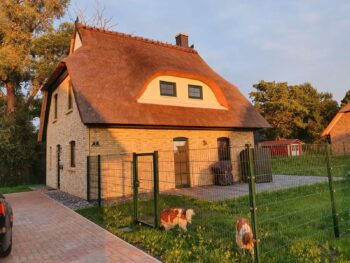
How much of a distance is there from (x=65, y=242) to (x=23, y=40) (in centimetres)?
2143

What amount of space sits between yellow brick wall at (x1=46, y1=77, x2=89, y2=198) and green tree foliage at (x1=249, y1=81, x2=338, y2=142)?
36.1 m

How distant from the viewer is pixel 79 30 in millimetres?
13953

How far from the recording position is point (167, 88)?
13.6m

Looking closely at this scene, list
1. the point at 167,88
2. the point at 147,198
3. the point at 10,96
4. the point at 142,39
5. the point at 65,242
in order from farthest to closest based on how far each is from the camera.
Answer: the point at 10,96 → the point at 142,39 → the point at 167,88 → the point at 147,198 → the point at 65,242

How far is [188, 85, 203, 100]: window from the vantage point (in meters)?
14.4

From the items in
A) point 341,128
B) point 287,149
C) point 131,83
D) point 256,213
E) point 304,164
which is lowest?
point 256,213

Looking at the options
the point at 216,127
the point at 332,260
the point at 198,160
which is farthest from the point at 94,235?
the point at 216,127

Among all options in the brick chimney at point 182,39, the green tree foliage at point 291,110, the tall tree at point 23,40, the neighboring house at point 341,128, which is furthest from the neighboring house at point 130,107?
the green tree foliage at point 291,110

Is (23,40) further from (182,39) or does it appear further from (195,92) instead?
(195,92)

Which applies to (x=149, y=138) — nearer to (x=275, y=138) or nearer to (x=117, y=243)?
(x=117, y=243)

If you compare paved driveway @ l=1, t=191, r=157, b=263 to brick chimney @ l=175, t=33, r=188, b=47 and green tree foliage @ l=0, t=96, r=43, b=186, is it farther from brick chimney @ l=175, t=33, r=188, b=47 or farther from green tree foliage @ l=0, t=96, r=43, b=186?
brick chimney @ l=175, t=33, r=188, b=47

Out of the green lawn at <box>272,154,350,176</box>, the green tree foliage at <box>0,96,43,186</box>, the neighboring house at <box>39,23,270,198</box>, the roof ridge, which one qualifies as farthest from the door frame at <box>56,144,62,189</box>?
the green lawn at <box>272,154,350,176</box>

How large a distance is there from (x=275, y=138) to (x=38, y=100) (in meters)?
37.3

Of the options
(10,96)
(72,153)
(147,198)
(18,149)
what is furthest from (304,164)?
(10,96)
